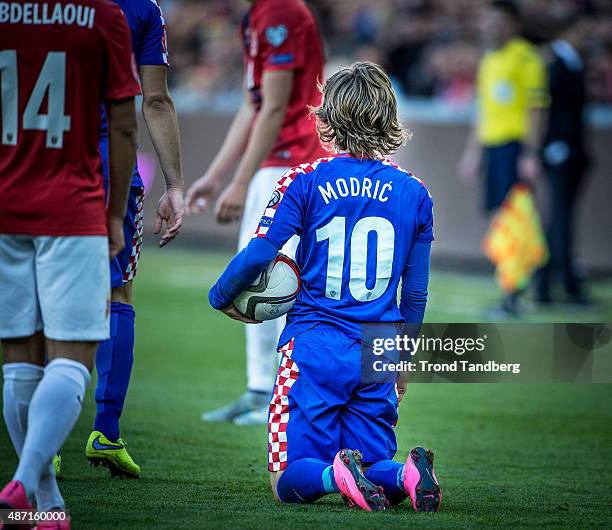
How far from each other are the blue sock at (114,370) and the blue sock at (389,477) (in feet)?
3.80

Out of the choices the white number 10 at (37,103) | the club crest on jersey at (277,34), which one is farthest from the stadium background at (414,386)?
the club crest on jersey at (277,34)

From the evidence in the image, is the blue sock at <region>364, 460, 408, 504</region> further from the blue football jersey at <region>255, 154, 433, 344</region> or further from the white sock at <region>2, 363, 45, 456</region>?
the white sock at <region>2, 363, 45, 456</region>

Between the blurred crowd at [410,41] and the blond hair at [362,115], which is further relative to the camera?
the blurred crowd at [410,41]

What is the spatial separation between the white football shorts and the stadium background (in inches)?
28.6

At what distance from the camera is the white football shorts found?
156 inches

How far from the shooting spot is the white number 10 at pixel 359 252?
468cm

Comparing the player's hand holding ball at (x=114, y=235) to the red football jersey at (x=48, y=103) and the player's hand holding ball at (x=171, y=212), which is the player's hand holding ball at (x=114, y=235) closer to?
the red football jersey at (x=48, y=103)

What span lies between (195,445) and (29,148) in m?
2.58

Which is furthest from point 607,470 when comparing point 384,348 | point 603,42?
point 603,42

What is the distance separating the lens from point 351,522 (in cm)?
430

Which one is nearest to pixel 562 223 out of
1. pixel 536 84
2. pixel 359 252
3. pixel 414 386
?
pixel 536 84

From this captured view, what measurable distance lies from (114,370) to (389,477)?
52.1 inches

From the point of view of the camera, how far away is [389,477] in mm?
4555

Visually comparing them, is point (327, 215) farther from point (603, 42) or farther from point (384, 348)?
point (603, 42)
